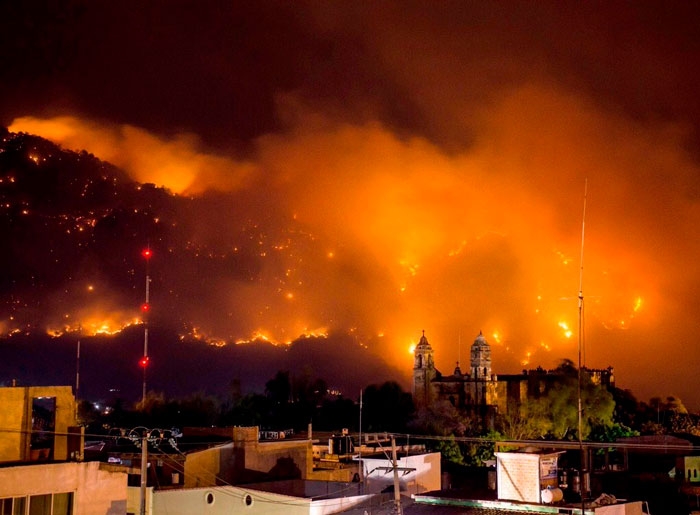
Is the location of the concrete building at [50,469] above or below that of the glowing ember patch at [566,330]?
below

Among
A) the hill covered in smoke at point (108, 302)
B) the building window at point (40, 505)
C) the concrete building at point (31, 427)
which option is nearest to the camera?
the building window at point (40, 505)

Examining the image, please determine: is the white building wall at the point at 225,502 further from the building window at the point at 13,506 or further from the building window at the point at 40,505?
the building window at the point at 13,506

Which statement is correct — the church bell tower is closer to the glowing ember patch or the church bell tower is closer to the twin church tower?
the twin church tower

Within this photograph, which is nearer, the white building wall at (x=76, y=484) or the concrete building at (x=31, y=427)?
the white building wall at (x=76, y=484)

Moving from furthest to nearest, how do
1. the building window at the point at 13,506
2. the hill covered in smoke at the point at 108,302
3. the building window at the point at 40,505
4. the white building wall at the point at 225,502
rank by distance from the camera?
1. the hill covered in smoke at the point at 108,302
2. the white building wall at the point at 225,502
3. the building window at the point at 40,505
4. the building window at the point at 13,506

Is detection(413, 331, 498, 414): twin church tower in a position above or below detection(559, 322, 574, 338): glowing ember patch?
below

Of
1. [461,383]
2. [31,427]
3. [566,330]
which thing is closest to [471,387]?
[461,383]

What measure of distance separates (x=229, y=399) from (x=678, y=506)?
168ft

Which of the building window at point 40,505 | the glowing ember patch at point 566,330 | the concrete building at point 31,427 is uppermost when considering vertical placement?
the glowing ember patch at point 566,330

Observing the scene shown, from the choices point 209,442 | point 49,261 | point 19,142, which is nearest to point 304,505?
point 209,442

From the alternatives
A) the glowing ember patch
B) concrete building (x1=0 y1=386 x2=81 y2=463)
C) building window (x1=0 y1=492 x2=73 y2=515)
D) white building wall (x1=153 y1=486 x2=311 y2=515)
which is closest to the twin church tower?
the glowing ember patch

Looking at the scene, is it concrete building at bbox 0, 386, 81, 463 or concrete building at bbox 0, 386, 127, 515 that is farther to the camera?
concrete building at bbox 0, 386, 81, 463

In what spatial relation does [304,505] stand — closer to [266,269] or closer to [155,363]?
[155,363]

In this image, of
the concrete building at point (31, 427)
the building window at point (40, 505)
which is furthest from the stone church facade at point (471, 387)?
the building window at point (40, 505)
